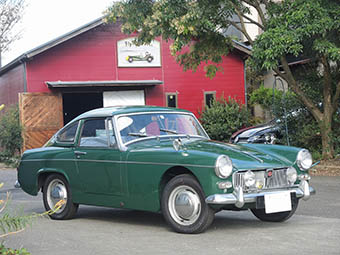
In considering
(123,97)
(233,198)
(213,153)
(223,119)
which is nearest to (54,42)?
(123,97)

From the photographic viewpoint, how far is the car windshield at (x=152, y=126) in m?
7.74

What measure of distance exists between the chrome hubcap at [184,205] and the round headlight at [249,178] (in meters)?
0.58

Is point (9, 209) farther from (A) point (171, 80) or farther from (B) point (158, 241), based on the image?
(A) point (171, 80)

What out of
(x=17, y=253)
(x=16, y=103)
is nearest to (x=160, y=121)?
(x=17, y=253)

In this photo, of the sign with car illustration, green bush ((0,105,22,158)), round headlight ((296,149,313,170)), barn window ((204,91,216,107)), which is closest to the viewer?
round headlight ((296,149,313,170))

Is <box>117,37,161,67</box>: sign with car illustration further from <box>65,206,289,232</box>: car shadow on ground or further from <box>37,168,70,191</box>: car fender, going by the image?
<box>37,168,70,191</box>: car fender

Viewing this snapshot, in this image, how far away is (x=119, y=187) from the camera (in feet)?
24.4

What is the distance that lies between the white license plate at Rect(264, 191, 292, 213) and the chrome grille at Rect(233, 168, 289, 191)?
15cm

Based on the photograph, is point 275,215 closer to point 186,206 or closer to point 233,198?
point 233,198

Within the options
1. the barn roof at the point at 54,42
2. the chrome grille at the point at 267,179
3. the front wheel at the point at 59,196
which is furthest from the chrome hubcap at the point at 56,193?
the barn roof at the point at 54,42

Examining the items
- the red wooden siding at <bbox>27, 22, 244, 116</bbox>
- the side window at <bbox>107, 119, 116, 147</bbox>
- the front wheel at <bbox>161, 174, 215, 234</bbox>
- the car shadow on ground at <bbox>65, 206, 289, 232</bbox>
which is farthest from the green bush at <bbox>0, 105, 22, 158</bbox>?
the front wheel at <bbox>161, 174, 215, 234</bbox>

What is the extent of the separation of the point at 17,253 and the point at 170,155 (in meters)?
2.44

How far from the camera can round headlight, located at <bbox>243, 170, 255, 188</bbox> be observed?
258 inches

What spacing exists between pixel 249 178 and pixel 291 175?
731 mm
